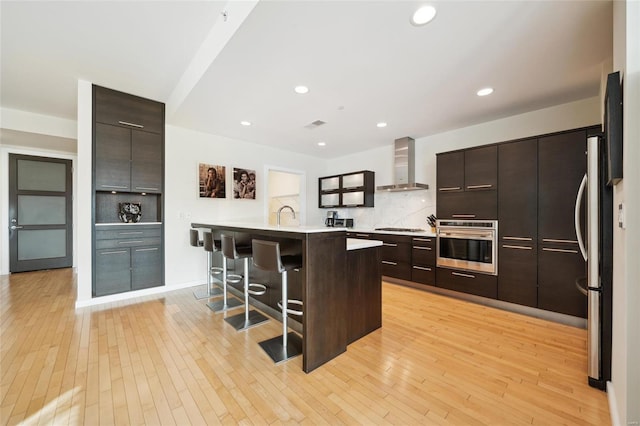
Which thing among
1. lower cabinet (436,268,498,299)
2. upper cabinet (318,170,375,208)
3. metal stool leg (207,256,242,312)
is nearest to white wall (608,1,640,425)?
lower cabinet (436,268,498,299)

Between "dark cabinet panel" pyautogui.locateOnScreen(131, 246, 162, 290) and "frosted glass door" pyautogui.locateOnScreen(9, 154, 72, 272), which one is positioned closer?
"dark cabinet panel" pyautogui.locateOnScreen(131, 246, 162, 290)

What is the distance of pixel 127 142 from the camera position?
3.60 metres

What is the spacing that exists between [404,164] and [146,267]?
15.3 feet

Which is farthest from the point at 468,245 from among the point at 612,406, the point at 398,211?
the point at 612,406

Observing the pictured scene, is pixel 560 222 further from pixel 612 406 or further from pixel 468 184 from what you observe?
pixel 612 406

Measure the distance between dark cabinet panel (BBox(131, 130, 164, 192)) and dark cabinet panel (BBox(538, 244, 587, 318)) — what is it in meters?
5.32

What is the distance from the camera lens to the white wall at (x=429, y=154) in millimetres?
3214

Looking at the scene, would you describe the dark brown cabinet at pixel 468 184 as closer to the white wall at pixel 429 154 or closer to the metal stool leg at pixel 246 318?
the white wall at pixel 429 154

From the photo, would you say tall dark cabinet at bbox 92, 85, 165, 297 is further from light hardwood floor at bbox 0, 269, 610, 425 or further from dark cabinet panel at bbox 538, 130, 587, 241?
dark cabinet panel at bbox 538, 130, 587, 241

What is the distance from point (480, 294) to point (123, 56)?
5144 millimetres

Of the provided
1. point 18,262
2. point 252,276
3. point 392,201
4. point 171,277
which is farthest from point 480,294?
point 18,262

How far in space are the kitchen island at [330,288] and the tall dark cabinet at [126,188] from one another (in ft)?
6.82

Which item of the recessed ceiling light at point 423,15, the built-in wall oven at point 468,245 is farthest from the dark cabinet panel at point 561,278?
the recessed ceiling light at point 423,15

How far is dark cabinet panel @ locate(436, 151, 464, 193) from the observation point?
3.59 meters
